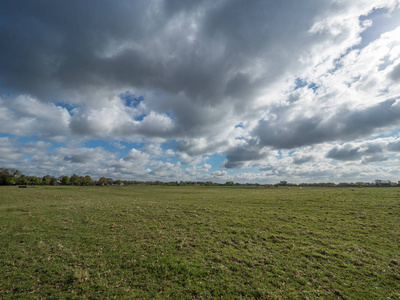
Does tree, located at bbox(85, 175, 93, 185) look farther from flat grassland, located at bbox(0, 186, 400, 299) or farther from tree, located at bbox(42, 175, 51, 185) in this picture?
flat grassland, located at bbox(0, 186, 400, 299)

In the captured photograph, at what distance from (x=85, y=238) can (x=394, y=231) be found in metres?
34.3

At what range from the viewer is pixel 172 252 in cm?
1392

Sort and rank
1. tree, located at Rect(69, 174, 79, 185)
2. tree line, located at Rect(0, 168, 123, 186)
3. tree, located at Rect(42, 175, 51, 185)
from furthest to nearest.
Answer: tree, located at Rect(69, 174, 79, 185) → tree, located at Rect(42, 175, 51, 185) → tree line, located at Rect(0, 168, 123, 186)

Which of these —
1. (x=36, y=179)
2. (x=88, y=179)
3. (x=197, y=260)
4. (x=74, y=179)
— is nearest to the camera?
(x=197, y=260)

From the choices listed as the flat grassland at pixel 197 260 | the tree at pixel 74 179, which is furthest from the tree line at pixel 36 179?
the flat grassland at pixel 197 260

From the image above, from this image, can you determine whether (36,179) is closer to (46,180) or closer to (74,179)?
(46,180)

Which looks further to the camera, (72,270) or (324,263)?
(324,263)

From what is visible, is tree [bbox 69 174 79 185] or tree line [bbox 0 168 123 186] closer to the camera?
tree line [bbox 0 168 123 186]

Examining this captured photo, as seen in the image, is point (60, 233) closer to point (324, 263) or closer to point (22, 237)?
point (22, 237)

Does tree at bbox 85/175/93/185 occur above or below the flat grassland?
above

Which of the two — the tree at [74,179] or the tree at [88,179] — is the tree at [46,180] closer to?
the tree at [74,179]

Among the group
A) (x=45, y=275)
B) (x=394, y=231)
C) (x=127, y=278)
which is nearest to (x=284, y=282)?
(x=127, y=278)

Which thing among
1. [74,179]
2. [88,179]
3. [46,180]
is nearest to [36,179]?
[46,180]

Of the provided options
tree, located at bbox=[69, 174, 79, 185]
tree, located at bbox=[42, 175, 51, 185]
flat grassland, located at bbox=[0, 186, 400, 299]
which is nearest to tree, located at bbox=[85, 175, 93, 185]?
tree, located at bbox=[69, 174, 79, 185]
